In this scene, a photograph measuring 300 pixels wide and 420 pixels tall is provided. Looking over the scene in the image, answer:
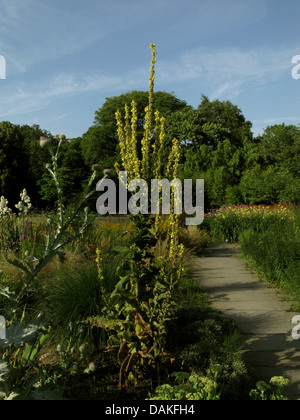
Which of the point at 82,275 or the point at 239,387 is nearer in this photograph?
the point at 239,387

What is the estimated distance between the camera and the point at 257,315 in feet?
14.4

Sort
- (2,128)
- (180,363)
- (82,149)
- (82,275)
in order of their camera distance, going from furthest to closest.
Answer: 1. (82,149)
2. (2,128)
3. (82,275)
4. (180,363)

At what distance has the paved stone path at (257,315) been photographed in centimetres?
315

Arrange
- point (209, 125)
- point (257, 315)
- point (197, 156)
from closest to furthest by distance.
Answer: point (257, 315)
point (197, 156)
point (209, 125)

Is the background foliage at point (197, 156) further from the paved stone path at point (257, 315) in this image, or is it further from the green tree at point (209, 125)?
the paved stone path at point (257, 315)

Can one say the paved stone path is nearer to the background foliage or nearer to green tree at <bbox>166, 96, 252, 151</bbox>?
the background foliage

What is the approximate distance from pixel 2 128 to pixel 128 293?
24.9 meters

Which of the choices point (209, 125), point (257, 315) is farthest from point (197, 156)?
point (257, 315)

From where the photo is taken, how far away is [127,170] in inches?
120

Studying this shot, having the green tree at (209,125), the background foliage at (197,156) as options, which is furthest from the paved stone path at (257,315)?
the green tree at (209,125)

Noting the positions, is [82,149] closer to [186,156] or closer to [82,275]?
[186,156]

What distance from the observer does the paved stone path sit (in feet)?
10.3

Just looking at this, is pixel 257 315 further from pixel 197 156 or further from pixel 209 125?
pixel 209 125
